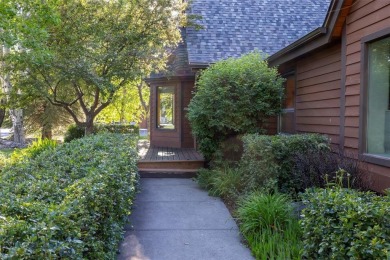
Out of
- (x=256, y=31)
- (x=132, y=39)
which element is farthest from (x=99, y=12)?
→ (x=256, y=31)

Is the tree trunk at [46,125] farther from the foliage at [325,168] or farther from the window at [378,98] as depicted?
the window at [378,98]

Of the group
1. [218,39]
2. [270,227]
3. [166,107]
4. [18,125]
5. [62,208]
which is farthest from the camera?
[18,125]

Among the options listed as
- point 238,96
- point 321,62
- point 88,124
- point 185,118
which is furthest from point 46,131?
point 321,62

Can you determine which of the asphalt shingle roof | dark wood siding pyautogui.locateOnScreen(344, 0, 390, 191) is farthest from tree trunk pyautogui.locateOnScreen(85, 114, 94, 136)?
dark wood siding pyautogui.locateOnScreen(344, 0, 390, 191)

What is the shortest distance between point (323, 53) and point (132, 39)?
576 cm

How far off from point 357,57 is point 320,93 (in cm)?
160

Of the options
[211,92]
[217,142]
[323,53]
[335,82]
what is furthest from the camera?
[217,142]

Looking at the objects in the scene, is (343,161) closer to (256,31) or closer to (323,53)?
(323,53)

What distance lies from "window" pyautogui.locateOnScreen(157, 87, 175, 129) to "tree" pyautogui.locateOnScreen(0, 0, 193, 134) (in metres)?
1.99

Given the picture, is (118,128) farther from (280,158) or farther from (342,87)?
(342,87)

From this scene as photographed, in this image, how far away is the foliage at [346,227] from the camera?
243 centimetres

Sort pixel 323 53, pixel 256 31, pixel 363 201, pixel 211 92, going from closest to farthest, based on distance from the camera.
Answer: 1. pixel 363 201
2. pixel 323 53
3. pixel 211 92
4. pixel 256 31

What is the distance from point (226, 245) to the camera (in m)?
4.53

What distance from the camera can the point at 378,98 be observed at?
4.79 m
